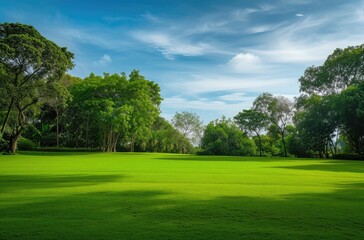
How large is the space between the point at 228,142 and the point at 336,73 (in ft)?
64.8

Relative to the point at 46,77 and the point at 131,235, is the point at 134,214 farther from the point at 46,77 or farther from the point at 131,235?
the point at 46,77

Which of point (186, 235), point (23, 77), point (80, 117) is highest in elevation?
point (23, 77)

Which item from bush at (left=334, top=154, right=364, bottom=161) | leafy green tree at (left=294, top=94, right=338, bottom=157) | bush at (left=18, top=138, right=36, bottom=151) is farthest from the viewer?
bush at (left=18, top=138, right=36, bottom=151)

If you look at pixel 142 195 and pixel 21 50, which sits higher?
pixel 21 50

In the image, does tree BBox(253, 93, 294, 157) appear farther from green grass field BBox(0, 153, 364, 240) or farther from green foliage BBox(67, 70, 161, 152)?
green grass field BBox(0, 153, 364, 240)

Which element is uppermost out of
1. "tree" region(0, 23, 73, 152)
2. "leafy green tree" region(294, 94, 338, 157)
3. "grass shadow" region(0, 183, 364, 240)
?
"tree" region(0, 23, 73, 152)

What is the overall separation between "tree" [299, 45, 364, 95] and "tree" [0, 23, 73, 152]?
3504 centimetres

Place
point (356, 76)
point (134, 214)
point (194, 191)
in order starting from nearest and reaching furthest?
1. point (134, 214)
2. point (194, 191)
3. point (356, 76)

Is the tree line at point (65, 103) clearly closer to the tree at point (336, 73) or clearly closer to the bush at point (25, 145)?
the bush at point (25, 145)

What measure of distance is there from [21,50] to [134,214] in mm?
32380

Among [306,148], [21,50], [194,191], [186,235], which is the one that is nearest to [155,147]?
[306,148]

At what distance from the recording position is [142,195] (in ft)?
25.9

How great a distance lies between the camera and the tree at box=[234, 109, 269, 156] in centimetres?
5659

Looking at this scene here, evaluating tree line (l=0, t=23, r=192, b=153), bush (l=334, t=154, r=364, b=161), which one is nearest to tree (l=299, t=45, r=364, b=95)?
bush (l=334, t=154, r=364, b=161)
